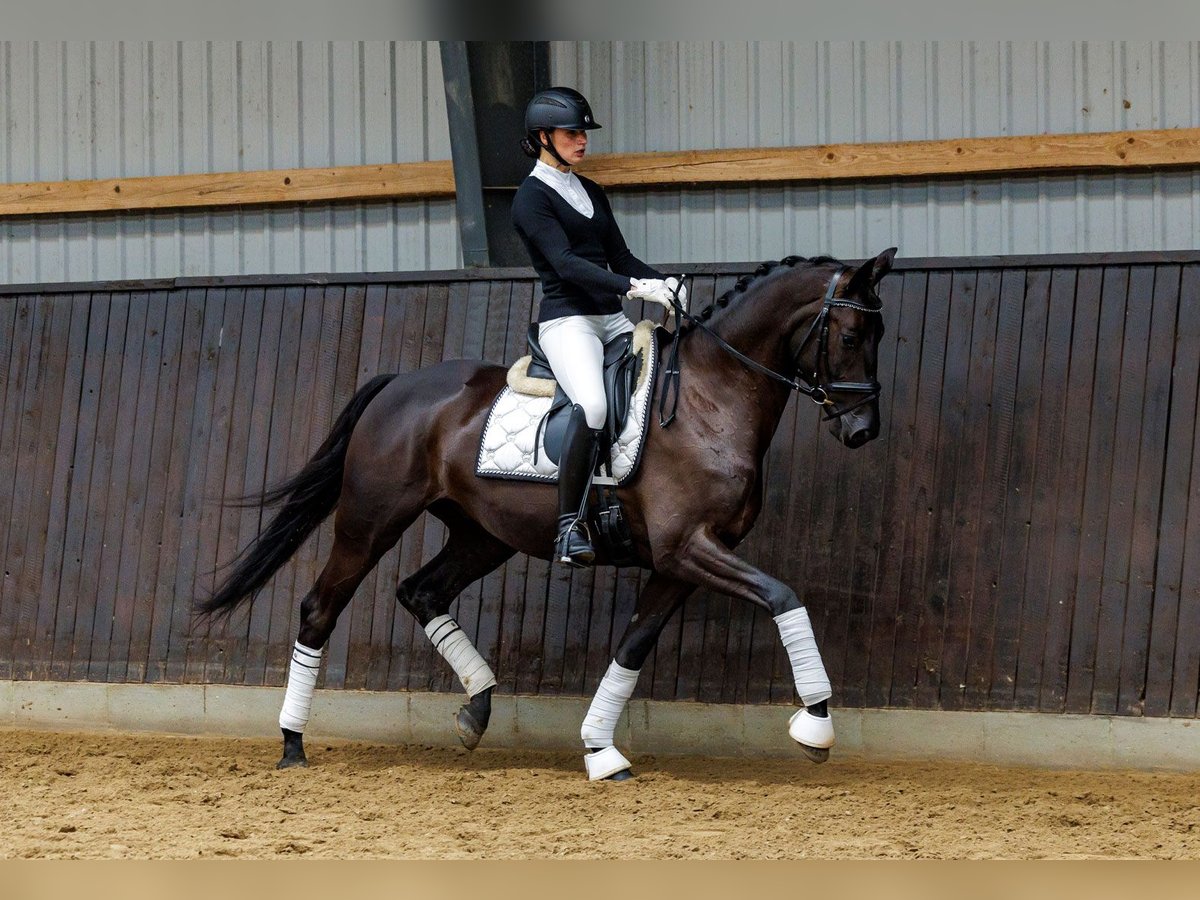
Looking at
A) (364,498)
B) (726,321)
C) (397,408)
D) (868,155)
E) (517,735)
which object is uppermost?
(868,155)

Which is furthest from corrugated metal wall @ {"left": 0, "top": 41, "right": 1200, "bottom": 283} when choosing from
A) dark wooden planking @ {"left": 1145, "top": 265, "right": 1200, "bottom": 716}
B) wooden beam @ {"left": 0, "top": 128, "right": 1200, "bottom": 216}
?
dark wooden planking @ {"left": 1145, "top": 265, "right": 1200, "bottom": 716}

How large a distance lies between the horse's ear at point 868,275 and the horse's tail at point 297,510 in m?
2.31

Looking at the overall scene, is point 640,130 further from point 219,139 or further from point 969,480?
point 969,480

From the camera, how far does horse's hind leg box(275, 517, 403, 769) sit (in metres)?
6.44

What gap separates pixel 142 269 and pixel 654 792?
475 centimetres

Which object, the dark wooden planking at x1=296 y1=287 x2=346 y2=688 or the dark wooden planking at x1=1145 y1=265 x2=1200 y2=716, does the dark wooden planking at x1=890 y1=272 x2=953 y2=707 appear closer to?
the dark wooden planking at x1=1145 y1=265 x2=1200 y2=716

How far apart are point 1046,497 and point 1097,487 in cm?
23

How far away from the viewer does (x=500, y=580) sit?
718 cm

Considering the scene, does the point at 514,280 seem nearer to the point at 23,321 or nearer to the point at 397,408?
the point at 397,408

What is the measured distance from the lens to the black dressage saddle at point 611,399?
5855mm

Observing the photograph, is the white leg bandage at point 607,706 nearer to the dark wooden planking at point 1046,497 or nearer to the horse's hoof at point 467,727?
the horse's hoof at point 467,727

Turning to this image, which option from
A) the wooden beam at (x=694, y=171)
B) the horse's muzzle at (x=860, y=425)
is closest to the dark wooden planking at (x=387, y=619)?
the wooden beam at (x=694, y=171)

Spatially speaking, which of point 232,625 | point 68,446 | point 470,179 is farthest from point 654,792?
point 68,446

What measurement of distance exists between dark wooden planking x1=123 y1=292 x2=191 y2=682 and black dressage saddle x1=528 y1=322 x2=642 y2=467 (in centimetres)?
267
